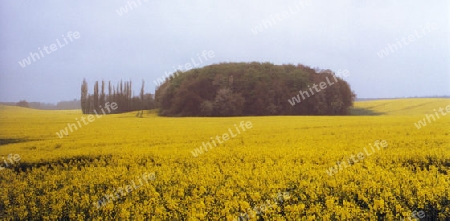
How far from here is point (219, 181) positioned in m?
6.16

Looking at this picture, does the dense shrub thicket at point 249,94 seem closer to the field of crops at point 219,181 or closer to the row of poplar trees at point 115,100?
the row of poplar trees at point 115,100

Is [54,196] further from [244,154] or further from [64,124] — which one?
[64,124]

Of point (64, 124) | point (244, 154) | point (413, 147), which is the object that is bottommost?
point (413, 147)

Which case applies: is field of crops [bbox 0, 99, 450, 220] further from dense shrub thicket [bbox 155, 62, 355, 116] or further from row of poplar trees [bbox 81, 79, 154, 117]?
dense shrub thicket [bbox 155, 62, 355, 116]

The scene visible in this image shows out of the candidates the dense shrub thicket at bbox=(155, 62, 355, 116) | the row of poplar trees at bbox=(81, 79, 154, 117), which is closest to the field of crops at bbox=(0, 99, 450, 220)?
the row of poplar trees at bbox=(81, 79, 154, 117)

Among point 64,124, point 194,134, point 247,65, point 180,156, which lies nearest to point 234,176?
point 180,156

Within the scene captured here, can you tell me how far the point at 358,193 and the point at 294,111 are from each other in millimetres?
27863

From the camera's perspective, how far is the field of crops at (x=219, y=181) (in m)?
4.84

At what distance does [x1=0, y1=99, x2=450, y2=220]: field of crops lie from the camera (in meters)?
4.84

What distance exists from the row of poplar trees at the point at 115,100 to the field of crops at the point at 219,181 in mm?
3614

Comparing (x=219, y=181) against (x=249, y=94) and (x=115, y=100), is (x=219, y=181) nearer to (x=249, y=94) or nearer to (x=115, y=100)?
(x=115, y=100)

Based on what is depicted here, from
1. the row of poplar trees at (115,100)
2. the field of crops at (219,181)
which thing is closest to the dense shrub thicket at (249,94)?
the row of poplar trees at (115,100)

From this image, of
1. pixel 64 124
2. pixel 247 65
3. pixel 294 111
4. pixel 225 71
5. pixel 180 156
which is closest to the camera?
pixel 180 156

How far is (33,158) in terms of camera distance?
8516 mm
